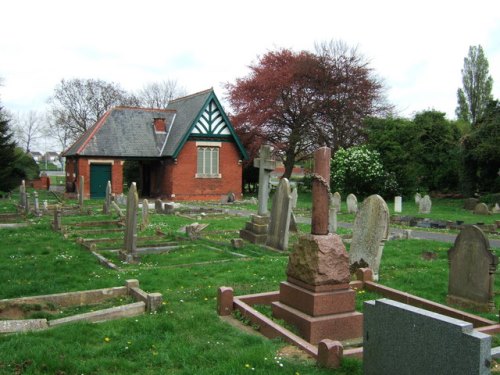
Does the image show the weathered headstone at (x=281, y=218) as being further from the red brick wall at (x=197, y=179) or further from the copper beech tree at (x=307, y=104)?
the copper beech tree at (x=307, y=104)

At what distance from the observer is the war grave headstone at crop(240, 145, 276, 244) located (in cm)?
1443

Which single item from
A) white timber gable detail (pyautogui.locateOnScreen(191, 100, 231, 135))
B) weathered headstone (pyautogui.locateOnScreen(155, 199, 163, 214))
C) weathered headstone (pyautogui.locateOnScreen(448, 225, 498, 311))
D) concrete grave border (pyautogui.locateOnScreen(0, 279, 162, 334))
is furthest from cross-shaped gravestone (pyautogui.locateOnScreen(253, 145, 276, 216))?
white timber gable detail (pyautogui.locateOnScreen(191, 100, 231, 135))

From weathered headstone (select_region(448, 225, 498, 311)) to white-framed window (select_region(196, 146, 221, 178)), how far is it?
27560 millimetres

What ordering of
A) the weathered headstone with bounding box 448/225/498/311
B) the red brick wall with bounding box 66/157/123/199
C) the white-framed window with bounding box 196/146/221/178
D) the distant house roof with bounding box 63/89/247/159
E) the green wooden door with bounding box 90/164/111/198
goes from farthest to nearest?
the white-framed window with bounding box 196/146/221/178, the distant house roof with bounding box 63/89/247/159, the green wooden door with bounding box 90/164/111/198, the red brick wall with bounding box 66/157/123/199, the weathered headstone with bounding box 448/225/498/311

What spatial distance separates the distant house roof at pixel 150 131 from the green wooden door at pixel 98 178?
3.34 feet

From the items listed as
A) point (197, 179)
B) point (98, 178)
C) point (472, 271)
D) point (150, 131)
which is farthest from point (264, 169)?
point (150, 131)

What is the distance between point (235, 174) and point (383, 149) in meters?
11.2

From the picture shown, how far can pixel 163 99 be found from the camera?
65812mm

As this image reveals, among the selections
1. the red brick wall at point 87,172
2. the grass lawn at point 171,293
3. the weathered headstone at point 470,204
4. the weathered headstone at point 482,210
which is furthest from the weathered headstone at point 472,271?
the red brick wall at point 87,172

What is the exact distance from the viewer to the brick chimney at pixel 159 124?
117 feet

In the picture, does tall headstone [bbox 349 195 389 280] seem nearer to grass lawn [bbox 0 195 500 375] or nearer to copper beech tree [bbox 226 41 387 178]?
grass lawn [bbox 0 195 500 375]

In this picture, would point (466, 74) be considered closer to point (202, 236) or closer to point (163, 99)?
point (163, 99)

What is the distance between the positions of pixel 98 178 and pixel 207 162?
7.81 m

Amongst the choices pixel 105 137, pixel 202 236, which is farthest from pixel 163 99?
pixel 202 236
